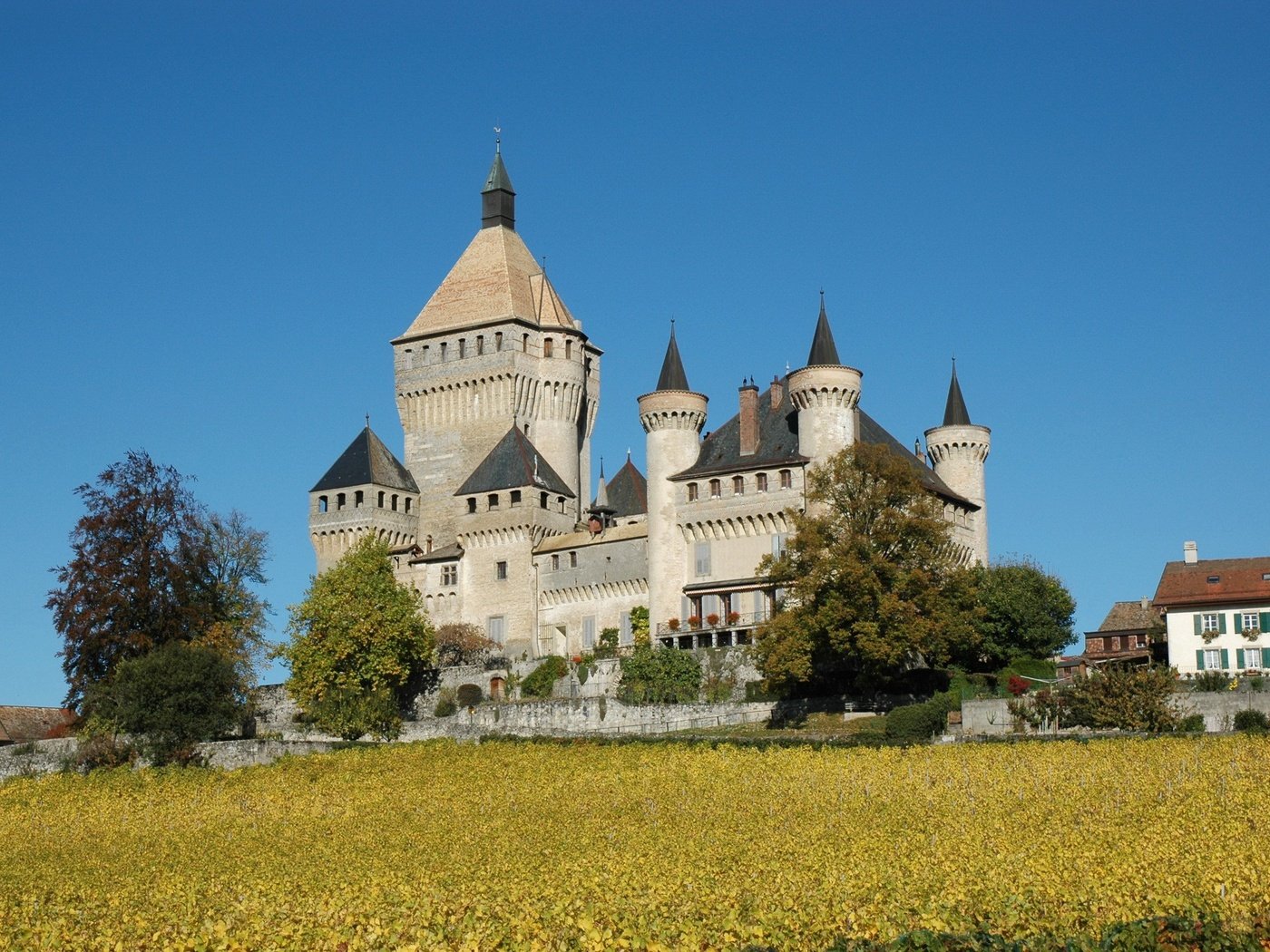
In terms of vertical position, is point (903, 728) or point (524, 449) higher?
point (524, 449)

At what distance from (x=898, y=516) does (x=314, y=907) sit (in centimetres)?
3349

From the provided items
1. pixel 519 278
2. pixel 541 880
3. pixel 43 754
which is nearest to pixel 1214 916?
pixel 541 880

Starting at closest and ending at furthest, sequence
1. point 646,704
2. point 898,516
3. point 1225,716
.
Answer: point 1225,716 < point 898,516 < point 646,704

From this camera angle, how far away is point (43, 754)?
63.4 m

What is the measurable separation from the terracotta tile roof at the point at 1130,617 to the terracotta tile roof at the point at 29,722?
45953mm

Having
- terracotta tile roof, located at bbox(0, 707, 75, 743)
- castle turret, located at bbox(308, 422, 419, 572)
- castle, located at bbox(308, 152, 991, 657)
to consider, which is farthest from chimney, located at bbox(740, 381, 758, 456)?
terracotta tile roof, located at bbox(0, 707, 75, 743)

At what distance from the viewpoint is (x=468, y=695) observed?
70.8 metres

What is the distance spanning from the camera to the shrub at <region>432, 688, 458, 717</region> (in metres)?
68.2

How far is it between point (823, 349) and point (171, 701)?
2723 cm

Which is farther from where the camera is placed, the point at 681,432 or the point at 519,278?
the point at 519,278

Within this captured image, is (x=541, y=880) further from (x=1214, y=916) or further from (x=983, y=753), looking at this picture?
(x=983, y=753)

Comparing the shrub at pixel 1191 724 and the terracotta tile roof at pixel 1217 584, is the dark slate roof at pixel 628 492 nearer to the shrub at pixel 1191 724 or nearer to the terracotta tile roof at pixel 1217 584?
the terracotta tile roof at pixel 1217 584

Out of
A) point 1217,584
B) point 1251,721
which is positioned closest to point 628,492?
point 1217,584

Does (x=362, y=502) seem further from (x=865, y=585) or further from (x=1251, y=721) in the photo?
(x=1251, y=721)
